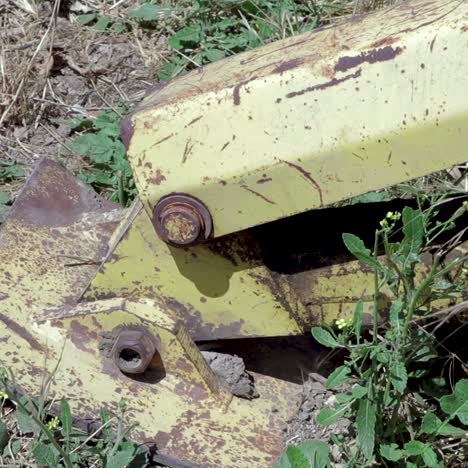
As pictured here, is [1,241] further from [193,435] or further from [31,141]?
[31,141]

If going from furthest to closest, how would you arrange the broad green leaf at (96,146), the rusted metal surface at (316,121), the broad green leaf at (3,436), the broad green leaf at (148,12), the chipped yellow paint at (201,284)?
the broad green leaf at (148,12), the broad green leaf at (96,146), the broad green leaf at (3,436), the chipped yellow paint at (201,284), the rusted metal surface at (316,121)

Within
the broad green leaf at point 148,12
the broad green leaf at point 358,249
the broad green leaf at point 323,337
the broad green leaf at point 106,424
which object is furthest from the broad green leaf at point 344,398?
the broad green leaf at point 148,12

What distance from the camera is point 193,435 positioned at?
232cm

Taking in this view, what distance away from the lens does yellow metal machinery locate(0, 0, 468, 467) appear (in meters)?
1.78

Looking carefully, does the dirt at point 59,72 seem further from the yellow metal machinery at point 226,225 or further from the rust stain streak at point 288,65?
the rust stain streak at point 288,65

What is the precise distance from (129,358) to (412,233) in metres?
0.75

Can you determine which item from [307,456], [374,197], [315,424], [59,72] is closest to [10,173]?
[59,72]

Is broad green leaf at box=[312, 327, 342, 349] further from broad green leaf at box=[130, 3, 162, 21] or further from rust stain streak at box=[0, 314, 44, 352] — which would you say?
broad green leaf at box=[130, 3, 162, 21]

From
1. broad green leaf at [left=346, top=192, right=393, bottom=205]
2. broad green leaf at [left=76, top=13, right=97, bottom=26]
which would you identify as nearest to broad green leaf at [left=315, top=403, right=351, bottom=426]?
broad green leaf at [left=346, top=192, right=393, bottom=205]

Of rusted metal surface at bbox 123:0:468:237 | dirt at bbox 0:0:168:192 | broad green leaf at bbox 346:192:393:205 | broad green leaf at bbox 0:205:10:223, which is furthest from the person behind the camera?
dirt at bbox 0:0:168:192

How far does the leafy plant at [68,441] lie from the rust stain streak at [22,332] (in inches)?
3.8

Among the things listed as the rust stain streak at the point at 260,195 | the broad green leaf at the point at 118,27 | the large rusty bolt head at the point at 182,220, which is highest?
the broad green leaf at the point at 118,27

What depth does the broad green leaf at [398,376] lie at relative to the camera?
6.28ft

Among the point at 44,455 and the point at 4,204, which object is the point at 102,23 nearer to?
the point at 4,204
